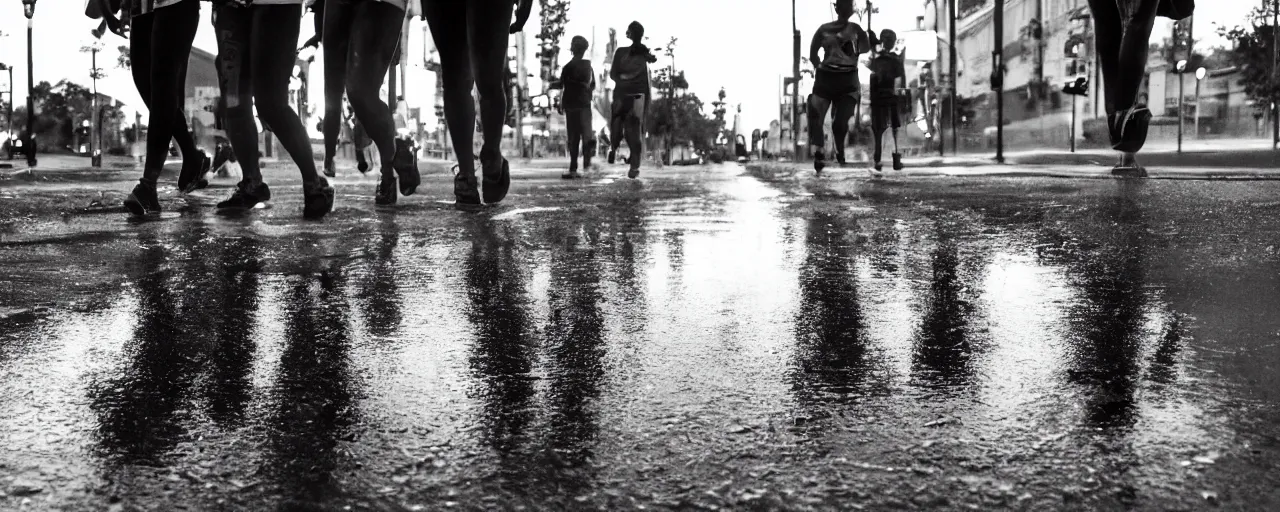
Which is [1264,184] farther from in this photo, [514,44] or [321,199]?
[514,44]

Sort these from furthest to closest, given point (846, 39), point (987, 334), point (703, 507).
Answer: point (846, 39)
point (987, 334)
point (703, 507)

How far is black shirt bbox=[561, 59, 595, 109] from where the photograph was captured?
15609 mm

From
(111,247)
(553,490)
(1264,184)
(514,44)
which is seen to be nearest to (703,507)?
(553,490)

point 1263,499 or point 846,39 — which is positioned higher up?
point 846,39

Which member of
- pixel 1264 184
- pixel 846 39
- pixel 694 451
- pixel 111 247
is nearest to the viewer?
pixel 694 451

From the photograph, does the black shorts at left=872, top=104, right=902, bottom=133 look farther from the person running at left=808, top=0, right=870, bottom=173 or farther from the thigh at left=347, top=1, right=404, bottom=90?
the thigh at left=347, top=1, right=404, bottom=90

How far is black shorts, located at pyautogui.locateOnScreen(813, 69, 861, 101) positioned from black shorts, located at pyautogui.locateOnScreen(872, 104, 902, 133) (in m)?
0.91

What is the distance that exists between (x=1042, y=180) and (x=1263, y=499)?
919cm

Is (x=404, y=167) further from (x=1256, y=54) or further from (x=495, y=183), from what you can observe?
(x=1256, y=54)

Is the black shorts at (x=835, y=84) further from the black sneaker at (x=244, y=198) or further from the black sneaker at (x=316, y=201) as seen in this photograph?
the black sneaker at (x=316, y=201)

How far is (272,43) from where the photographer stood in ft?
19.9

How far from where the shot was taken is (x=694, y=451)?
1.55m

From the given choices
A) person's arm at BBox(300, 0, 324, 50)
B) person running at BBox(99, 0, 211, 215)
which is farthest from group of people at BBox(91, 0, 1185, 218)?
person's arm at BBox(300, 0, 324, 50)

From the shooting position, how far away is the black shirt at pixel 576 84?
1561 cm
